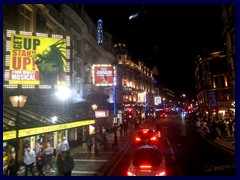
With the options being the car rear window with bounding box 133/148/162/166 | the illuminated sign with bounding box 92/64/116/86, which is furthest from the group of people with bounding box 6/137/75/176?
the illuminated sign with bounding box 92/64/116/86

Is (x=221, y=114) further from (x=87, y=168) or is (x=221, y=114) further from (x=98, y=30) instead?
(x=87, y=168)

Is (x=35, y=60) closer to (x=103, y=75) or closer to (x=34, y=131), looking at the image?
(x=34, y=131)

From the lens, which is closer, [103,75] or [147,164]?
[147,164]

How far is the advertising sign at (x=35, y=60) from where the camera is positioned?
14.8 m

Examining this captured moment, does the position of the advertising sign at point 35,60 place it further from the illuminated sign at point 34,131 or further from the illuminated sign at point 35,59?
the illuminated sign at point 34,131

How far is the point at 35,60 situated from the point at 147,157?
9.56m

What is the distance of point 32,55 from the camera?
599 inches

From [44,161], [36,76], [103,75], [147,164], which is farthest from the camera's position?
[103,75]

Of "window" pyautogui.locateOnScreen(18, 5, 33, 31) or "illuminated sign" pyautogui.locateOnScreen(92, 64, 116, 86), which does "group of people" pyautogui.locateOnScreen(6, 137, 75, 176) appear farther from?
"illuminated sign" pyautogui.locateOnScreen(92, 64, 116, 86)

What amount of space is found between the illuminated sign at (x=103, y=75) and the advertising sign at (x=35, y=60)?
11.9m

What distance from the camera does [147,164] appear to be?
34.8ft

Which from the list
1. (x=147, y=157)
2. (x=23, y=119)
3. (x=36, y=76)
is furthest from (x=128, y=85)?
(x=147, y=157)

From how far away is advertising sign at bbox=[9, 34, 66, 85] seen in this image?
14.8m

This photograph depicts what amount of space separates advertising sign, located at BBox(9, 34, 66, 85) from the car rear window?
8550 millimetres
